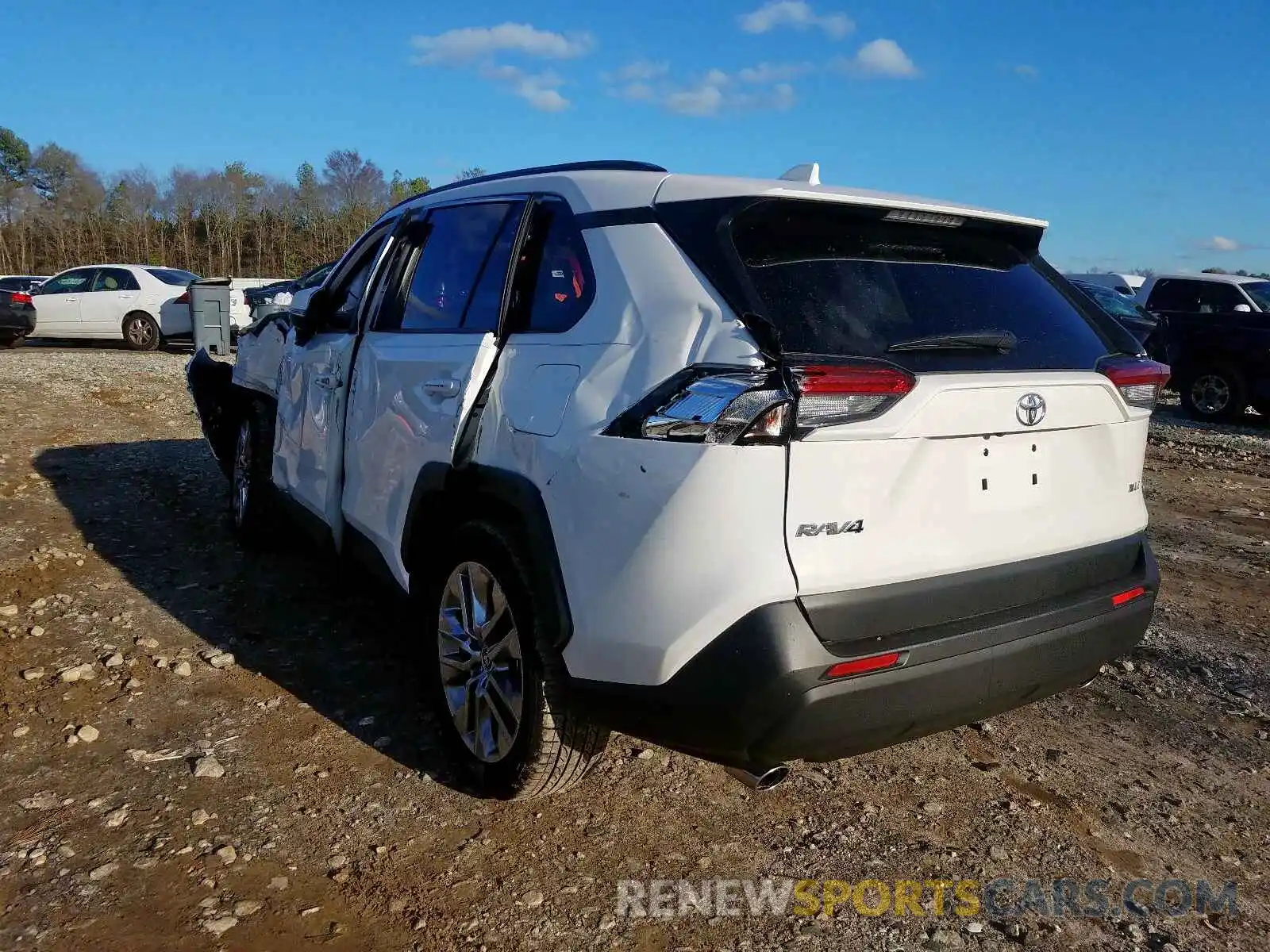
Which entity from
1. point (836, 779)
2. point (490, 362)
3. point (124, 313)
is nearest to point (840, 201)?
point (490, 362)

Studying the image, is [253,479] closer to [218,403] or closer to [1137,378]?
[218,403]

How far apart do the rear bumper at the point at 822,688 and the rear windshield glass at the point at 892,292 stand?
2.10 ft

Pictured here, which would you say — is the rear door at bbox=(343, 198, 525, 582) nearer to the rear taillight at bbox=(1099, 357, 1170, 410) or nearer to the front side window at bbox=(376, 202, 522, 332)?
the front side window at bbox=(376, 202, 522, 332)

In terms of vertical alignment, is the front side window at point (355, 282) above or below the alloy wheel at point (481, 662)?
above

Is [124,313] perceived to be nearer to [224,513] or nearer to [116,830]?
[224,513]

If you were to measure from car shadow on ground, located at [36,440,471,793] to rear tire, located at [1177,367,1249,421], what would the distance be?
1123 centimetres

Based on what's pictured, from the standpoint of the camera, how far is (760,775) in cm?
243

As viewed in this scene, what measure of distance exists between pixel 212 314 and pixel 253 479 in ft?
Answer: 34.6

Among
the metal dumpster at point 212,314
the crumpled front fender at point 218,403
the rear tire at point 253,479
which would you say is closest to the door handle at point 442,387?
the rear tire at point 253,479

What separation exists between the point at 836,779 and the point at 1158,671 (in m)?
1.75

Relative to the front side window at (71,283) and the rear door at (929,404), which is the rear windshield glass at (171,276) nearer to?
the front side window at (71,283)

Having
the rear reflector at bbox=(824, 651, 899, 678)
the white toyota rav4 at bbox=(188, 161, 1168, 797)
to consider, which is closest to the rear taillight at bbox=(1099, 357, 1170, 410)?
the white toyota rav4 at bbox=(188, 161, 1168, 797)

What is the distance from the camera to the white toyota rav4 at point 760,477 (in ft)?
7.33

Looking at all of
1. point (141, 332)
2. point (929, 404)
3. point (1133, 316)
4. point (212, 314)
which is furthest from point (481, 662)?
point (141, 332)
